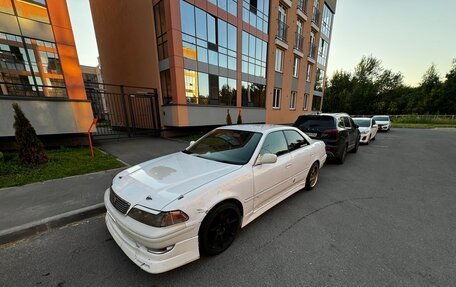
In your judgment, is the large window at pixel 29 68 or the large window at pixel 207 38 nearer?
the large window at pixel 29 68

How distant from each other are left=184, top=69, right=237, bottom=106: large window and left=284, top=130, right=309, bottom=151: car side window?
779cm

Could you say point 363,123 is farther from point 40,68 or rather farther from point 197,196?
point 40,68

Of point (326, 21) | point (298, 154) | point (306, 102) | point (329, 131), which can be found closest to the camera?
point (298, 154)

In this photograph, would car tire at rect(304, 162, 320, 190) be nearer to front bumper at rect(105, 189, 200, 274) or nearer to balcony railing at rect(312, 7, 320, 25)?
front bumper at rect(105, 189, 200, 274)

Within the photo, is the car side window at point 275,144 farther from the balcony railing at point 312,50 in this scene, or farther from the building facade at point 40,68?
the balcony railing at point 312,50

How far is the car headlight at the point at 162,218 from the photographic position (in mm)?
1826

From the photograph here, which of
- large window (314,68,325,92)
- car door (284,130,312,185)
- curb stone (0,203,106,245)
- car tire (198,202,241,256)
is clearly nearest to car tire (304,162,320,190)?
car door (284,130,312,185)

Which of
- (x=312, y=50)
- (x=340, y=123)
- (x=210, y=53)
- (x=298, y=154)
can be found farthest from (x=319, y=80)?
(x=298, y=154)

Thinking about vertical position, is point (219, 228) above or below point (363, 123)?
below

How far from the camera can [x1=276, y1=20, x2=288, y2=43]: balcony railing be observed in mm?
15768

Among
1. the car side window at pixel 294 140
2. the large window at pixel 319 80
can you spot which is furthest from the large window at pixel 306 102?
the car side window at pixel 294 140

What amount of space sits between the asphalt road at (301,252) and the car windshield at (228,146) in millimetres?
1177

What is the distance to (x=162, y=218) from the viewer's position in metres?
1.83

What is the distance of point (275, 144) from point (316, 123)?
3.81 m
